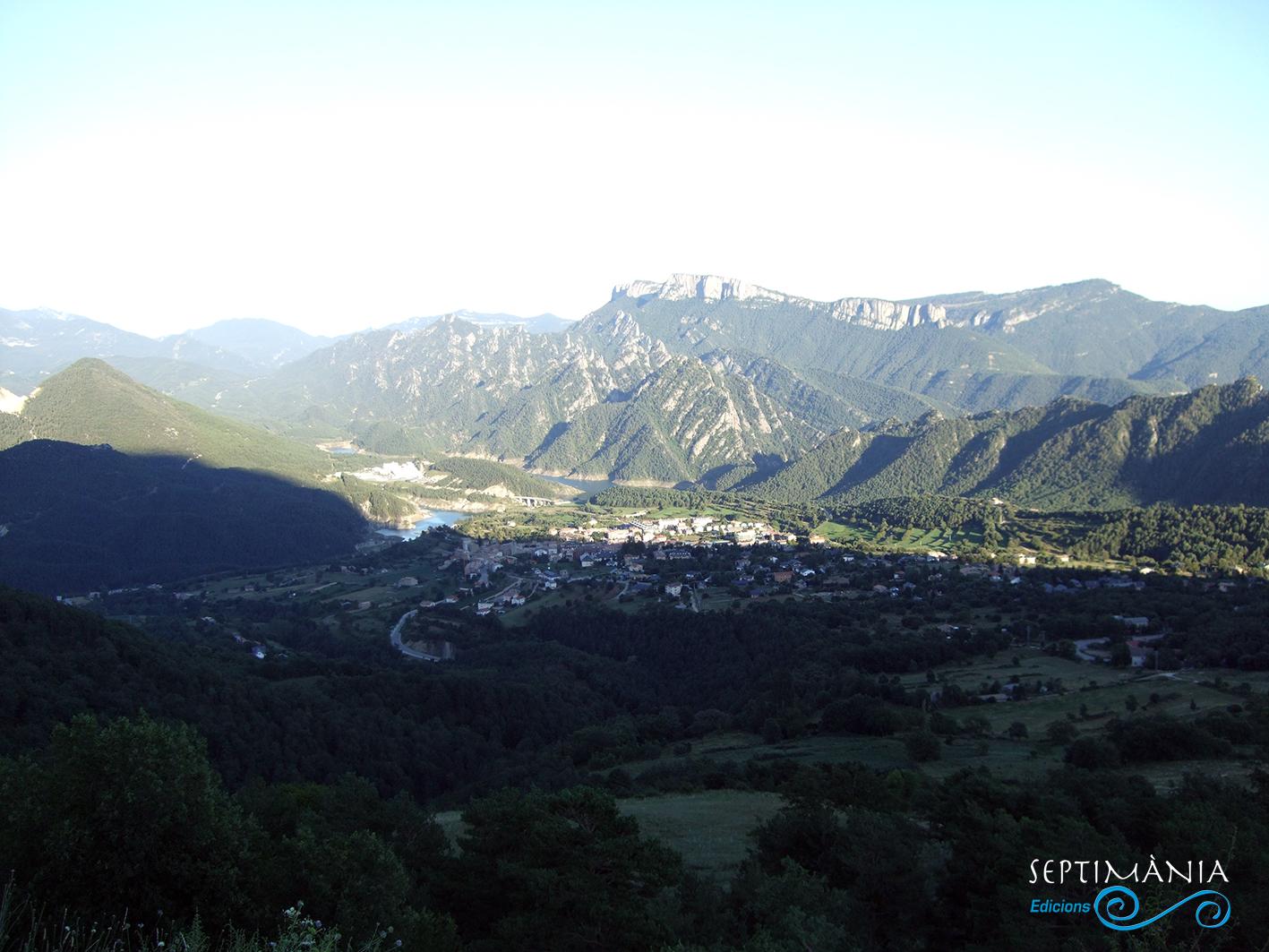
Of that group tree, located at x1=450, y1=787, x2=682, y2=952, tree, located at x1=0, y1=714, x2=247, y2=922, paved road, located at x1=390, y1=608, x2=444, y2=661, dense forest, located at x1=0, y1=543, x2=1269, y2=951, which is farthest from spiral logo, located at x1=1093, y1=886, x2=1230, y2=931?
paved road, located at x1=390, y1=608, x2=444, y2=661

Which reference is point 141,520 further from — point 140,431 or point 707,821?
point 707,821

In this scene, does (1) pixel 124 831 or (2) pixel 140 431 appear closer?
(1) pixel 124 831

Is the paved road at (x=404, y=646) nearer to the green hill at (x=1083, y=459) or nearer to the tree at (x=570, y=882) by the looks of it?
the tree at (x=570, y=882)

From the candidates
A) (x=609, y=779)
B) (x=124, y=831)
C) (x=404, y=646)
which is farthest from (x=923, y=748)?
(x=404, y=646)

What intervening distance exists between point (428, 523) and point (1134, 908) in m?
151

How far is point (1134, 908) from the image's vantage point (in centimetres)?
1166

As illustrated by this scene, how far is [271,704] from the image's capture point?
41.2 meters

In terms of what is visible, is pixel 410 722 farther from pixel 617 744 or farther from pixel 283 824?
pixel 283 824

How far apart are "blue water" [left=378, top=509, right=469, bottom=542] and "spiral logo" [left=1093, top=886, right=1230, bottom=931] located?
12382 cm

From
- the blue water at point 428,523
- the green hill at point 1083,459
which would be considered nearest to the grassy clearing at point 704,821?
the blue water at point 428,523

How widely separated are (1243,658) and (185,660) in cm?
5682

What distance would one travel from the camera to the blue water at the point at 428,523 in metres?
A: 142

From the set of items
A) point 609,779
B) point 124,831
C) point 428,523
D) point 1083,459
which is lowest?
point 428,523

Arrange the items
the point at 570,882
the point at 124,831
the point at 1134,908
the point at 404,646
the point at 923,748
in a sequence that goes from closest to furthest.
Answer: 1. the point at 124,831
2. the point at 1134,908
3. the point at 570,882
4. the point at 923,748
5. the point at 404,646
